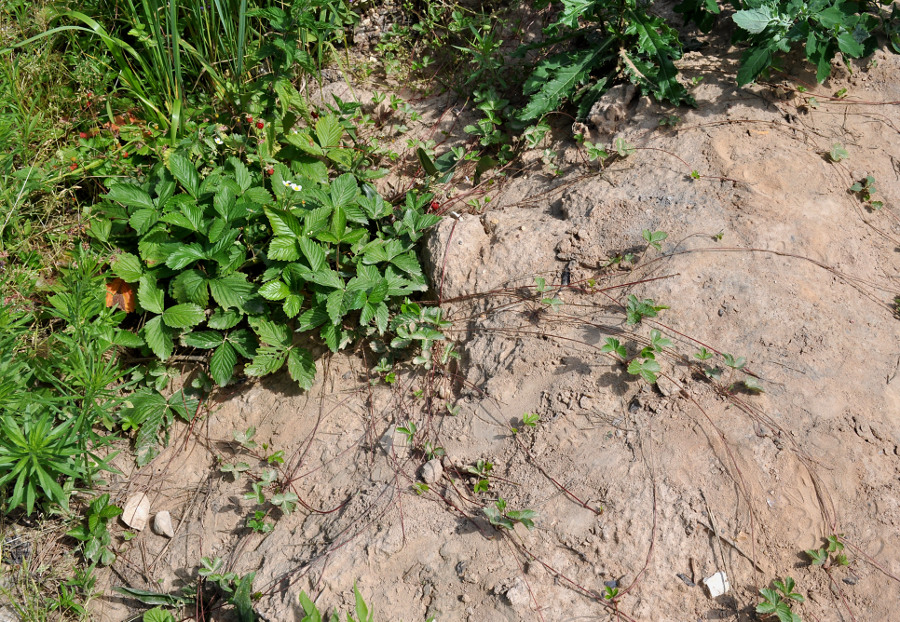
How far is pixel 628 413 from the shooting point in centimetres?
271

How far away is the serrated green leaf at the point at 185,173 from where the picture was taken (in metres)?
3.29

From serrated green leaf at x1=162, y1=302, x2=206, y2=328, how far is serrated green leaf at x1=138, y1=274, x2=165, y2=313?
0.19 ft

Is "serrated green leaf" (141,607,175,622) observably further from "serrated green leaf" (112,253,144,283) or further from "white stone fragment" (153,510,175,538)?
"serrated green leaf" (112,253,144,283)

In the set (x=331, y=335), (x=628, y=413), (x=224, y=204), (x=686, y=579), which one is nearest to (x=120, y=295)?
(x=224, y=204)

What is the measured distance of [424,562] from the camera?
2584mm

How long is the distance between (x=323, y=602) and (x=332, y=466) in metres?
0.62

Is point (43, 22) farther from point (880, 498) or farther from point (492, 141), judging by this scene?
point (880, 498)

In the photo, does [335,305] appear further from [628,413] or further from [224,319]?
[628,413]

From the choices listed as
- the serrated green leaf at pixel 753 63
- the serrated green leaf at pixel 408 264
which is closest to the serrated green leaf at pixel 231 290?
the serrated green leaf at pixel 408 264

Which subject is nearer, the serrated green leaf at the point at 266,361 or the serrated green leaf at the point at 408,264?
the serrated green leaf at the point at 266,361

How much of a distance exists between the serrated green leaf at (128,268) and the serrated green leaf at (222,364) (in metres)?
0.56

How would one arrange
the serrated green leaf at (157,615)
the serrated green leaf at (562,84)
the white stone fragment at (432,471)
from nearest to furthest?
the serrated green leaf at (157,615)
the white stone fragment at (432,471)
the serrated green leaf at (562,84)

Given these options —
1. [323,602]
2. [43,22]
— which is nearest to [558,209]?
[323,602]

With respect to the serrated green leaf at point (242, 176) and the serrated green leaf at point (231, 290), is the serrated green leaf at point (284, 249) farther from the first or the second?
the serrated green leaf at point (242, 176)
